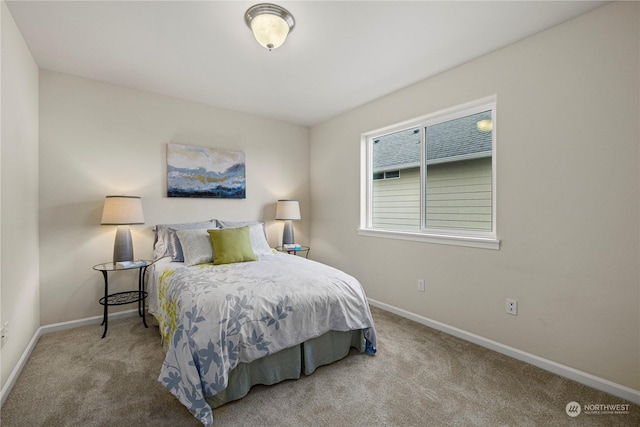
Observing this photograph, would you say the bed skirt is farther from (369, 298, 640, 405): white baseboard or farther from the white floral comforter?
(369, 298, 640, 405): white baseboard

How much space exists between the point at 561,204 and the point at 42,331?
448 cm

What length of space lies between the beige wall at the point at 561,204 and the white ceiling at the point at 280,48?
0.25 m

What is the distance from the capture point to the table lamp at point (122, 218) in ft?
9.17

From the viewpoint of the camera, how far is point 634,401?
181cm

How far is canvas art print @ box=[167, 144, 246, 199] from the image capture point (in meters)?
3.46

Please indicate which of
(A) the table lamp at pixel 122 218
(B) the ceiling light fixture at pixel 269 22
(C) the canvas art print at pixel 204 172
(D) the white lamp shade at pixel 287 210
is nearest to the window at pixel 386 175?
(D) the white lamp shade at pixel 287 210

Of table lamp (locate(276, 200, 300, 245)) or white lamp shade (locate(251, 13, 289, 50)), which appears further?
table lamp (locate(276, 200, 300, 245))

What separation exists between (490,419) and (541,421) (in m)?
0.28

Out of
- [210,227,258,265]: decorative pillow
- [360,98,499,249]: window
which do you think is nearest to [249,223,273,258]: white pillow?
[210,227,258,265]: decorative pillow

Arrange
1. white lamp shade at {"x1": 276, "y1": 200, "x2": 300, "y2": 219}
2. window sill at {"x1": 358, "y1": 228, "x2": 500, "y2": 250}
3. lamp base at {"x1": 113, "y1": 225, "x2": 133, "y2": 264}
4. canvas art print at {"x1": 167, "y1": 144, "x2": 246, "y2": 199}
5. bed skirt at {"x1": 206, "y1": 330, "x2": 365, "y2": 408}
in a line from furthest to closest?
white lamp shade at {"x1": 276, "y1": 200, "x2": 300, "y2": 219} < canvas art print at {"x1": 167, "y1": 144, "x2": 246, "y2": 199} < lamp base at {"x1": 113, "y1": 225, "x2": 133, "y2": 264} < window sill at {"x1": 358, "y1": 228, "x2": 500, "y2": 250} < bed skirt at {"x1": 206, "y1": 330, "x2": 365, "y2": 408}

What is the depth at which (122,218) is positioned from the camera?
2799 mm

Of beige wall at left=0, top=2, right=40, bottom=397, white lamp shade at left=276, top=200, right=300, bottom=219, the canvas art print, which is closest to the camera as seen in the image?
beige wall at left=0, top=2, right=40, bottom=397
